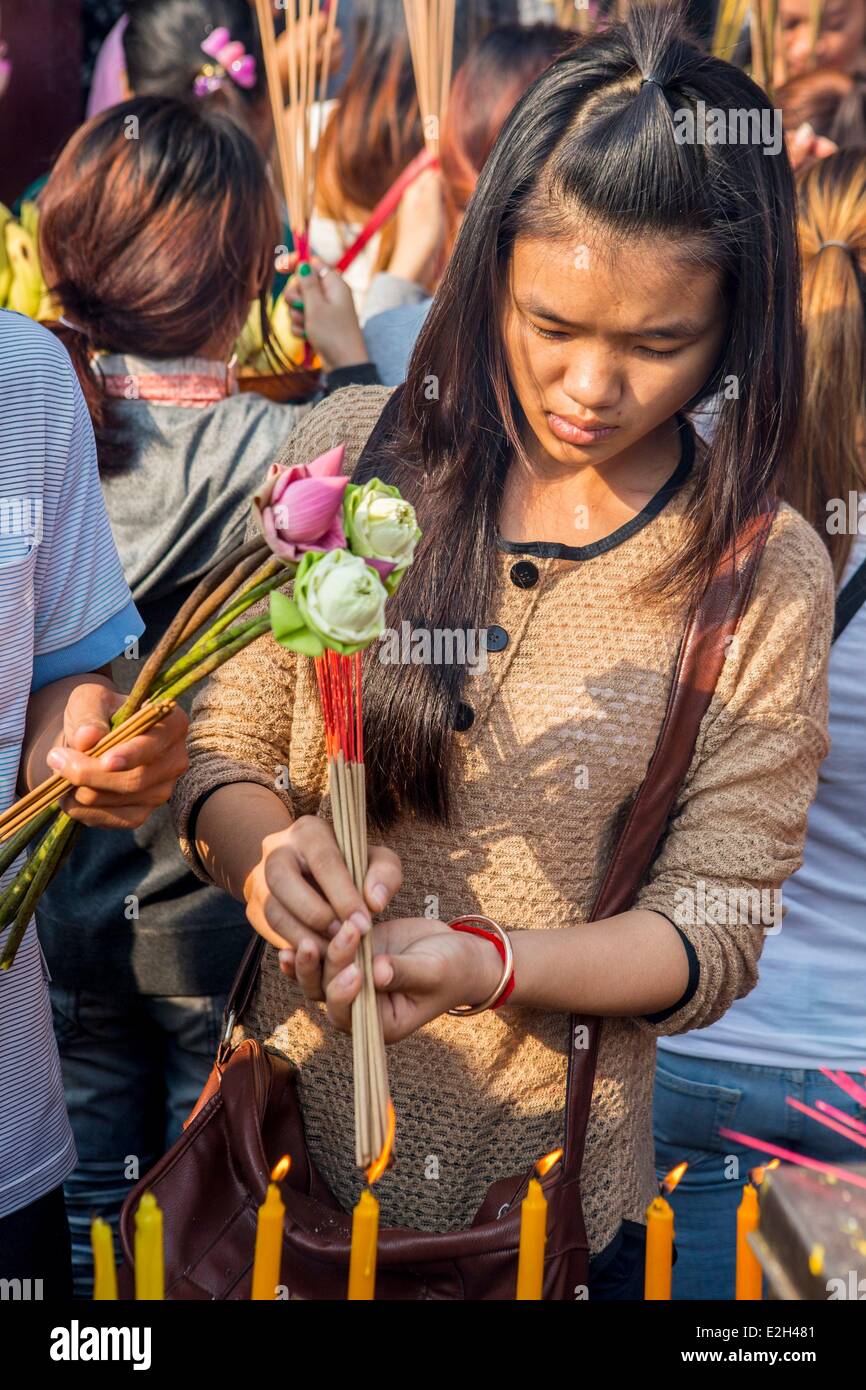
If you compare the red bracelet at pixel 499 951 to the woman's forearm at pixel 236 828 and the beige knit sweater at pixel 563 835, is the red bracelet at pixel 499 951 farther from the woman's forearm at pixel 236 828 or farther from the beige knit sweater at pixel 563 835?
the woman's forearm at pixel 236 828

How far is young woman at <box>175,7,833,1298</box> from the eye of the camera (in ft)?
4.61

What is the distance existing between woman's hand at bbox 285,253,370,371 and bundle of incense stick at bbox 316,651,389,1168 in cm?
143

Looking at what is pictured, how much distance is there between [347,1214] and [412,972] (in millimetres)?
321

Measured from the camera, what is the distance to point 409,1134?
58.1 inches

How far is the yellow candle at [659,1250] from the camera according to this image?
1.17m

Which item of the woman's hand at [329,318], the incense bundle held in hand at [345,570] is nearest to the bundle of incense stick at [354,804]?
the incense bundle held in hand at [345,570]

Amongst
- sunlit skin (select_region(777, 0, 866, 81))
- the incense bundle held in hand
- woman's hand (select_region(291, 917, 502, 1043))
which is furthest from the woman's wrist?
sunlit skin (select_region(777, 0, 866, 81))

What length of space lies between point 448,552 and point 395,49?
254 cm

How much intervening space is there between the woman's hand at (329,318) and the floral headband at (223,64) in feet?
2.66

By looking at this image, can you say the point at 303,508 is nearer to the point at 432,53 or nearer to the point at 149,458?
the point at 149,458

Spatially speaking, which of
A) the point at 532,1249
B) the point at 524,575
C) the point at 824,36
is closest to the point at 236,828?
the point at 524,575

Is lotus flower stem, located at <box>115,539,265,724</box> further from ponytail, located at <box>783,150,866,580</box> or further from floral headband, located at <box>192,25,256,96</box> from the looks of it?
floral headband, located at <box>192,25,256,96</box>

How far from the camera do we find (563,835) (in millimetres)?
1472
